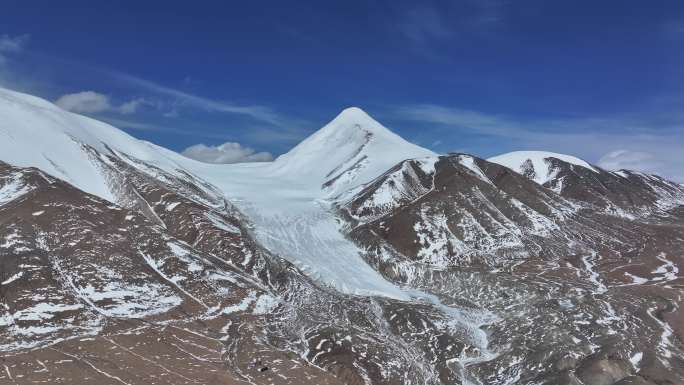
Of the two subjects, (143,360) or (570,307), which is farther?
(570,307)

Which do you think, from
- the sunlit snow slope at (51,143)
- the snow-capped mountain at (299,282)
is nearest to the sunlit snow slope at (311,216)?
the snow-capped mountain at (299,282)

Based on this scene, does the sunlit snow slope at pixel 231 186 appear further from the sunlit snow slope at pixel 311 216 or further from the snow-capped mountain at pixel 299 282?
the snow-capped mountain at pixel 299 282

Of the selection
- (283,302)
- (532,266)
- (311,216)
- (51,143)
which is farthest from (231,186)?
(532,266)

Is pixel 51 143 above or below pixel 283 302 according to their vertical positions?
above

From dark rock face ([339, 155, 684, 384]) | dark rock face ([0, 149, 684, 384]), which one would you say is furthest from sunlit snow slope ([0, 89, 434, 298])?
dark rock face ([339, 155, 684, 384])

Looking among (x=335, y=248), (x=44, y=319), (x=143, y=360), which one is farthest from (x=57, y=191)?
(x=335, y=248)

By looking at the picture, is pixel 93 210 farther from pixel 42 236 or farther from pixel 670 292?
pixel 670 292

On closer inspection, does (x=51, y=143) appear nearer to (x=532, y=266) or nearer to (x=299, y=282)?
(x=299, y=282)

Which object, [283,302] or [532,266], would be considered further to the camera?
[532,266]

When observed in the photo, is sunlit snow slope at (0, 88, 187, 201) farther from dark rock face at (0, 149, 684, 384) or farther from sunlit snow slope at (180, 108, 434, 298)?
sunlit snow slope at (180, 108, 434, 298)
